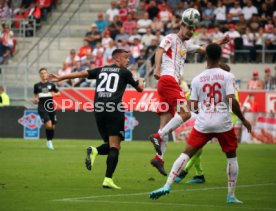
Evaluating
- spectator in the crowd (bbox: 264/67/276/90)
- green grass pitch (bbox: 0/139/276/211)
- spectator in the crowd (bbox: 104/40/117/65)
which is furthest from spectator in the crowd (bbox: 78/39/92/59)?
green grass pitch (bbox: 0/139/276/211)

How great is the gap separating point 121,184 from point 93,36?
24.1 metres

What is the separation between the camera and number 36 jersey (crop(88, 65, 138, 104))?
1589 centimetres

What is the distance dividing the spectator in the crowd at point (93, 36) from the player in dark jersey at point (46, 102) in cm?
1080

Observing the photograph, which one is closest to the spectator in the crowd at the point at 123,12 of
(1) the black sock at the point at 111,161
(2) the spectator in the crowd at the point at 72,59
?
(2) the spectator in the crowd at the point at 72,59

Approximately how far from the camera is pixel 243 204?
1352 centimetres

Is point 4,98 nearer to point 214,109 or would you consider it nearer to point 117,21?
point 117,21

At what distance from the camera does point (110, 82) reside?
15.9 m

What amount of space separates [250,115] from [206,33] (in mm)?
5365

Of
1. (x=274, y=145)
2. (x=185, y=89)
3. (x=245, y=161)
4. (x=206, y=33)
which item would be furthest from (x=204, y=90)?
(x=206, y=33)

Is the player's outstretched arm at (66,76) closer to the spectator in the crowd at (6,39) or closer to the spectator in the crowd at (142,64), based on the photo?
the spectator in the crowd at (142,64)

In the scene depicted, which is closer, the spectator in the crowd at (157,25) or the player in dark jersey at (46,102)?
the player in dark jersey at (46,102)

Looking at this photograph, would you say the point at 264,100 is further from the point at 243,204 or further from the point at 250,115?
the point at 243,204

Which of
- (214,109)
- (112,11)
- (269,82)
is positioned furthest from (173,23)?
(214,109)

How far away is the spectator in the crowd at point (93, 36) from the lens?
40125mm
